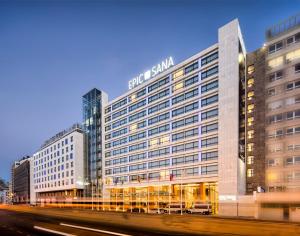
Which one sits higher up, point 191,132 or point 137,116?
point 137,116

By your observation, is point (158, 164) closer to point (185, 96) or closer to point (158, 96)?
point (158, 96)

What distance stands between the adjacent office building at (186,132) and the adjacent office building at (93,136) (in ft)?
25.4

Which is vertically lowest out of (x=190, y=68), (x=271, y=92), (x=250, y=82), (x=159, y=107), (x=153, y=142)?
(x=153, y=142)

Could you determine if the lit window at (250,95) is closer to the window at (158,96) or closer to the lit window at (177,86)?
the lit window at (177,86)

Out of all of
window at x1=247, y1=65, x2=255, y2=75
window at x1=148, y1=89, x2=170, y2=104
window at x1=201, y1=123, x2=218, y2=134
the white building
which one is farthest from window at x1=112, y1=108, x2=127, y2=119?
window at x1=247, y1=65, x2=255, y2=75

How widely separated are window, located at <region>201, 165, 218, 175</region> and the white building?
188ft

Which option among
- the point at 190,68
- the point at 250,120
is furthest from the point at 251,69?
the point at 190,68

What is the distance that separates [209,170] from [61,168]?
75153mm

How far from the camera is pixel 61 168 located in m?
124

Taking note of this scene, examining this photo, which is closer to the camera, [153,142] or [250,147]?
[250,147]

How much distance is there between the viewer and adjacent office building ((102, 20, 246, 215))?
215 feet

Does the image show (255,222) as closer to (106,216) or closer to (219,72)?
(106,216)

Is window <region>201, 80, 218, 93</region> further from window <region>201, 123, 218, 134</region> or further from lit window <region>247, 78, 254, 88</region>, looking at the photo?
window <region>201, 123, 218, 134</region>

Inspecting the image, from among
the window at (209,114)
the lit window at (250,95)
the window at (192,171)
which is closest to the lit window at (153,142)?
the window at (192,171)
